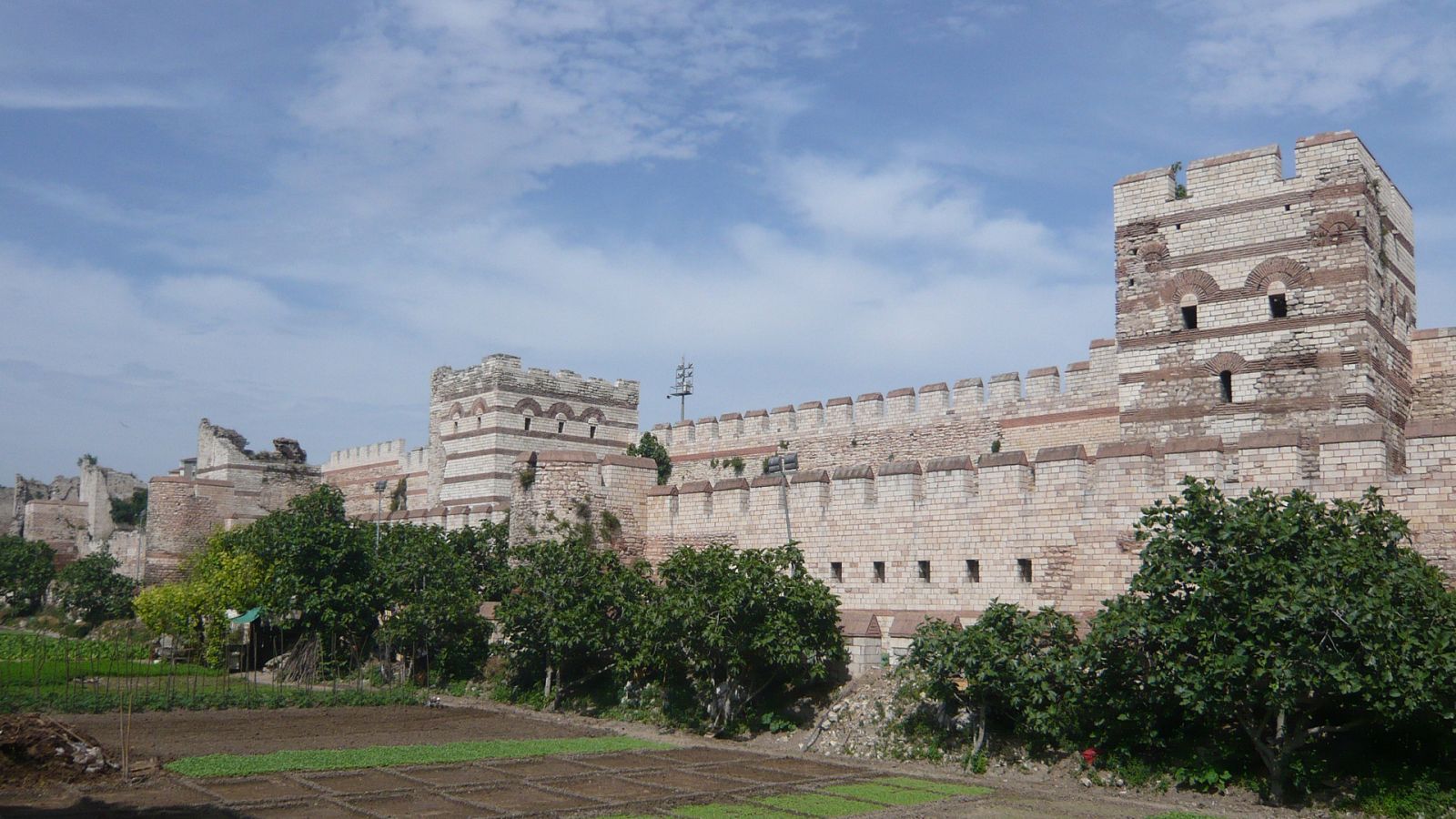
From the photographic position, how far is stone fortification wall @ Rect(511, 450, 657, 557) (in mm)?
23547

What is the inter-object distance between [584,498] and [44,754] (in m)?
11.6

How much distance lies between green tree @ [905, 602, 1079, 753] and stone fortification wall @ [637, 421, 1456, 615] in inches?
73.8

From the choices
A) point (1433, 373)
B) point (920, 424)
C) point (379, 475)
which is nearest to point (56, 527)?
point (379, 475)

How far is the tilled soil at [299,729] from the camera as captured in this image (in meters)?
16.1

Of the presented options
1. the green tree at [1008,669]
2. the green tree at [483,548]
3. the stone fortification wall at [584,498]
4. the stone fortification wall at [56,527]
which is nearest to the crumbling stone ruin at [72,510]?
the stone fortification wall at [56,527]

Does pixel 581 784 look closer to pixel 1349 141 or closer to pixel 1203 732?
pixel 1203 732

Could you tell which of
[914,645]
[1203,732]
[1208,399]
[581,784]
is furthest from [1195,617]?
[581,784]

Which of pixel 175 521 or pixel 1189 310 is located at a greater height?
pixel 1189 310

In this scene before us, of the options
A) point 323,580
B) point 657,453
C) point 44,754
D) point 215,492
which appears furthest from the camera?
point 215,492

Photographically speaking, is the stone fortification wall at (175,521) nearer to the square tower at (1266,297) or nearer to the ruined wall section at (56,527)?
the ruined wall section at (56,527)

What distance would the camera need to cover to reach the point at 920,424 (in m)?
25.5

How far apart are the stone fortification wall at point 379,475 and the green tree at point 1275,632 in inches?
1036

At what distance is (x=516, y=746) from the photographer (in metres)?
16.6

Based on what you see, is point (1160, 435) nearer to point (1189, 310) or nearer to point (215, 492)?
point (1189, 310)
